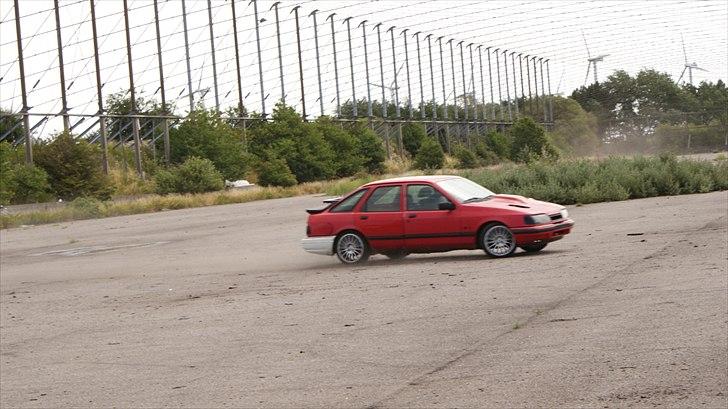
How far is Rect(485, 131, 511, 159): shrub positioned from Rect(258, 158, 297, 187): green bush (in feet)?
187

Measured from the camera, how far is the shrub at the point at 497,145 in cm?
12962

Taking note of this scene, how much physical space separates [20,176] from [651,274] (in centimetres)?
4312

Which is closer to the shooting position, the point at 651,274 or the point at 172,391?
the point at 172,391

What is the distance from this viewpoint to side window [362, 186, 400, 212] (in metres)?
21.9

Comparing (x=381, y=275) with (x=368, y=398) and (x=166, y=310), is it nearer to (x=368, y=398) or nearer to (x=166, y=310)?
(x=166, y=310)

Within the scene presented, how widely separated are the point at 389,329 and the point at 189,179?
51.4 metres

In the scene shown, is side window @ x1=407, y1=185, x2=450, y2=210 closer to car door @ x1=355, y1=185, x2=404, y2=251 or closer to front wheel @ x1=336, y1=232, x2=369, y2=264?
car door @ x1=355, y1=185, x2=404, y2=251

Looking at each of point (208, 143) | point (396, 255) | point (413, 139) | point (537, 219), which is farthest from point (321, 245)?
point (413, 139)

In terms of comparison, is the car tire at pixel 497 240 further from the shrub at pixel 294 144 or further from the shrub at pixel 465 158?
the shrub at pixel 465 158

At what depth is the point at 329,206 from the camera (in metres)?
22.5

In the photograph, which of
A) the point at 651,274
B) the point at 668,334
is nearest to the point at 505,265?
the point at 651,274

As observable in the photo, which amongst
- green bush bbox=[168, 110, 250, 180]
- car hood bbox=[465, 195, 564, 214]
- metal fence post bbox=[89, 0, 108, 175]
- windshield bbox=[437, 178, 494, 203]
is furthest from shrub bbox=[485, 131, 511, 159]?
car hood bbox=[465, 195, 564, 214]

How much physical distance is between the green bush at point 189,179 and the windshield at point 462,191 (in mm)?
42400

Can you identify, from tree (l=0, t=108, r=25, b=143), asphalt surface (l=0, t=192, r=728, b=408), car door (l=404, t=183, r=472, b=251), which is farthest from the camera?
tree (l=0, t=108, r=25, b=143)
